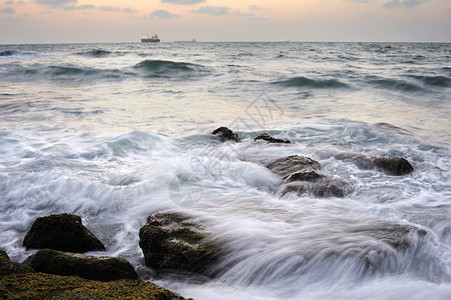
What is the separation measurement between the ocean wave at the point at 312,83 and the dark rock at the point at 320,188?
39.9 feet

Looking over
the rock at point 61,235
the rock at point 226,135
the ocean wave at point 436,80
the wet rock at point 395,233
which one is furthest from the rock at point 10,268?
the ocean wave at point 436,80

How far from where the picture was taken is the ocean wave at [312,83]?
53.8ft

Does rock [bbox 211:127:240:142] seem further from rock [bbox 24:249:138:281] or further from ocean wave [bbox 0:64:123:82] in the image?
ocean wave [bbox 0:64:123:82]

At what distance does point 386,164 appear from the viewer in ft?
18.5

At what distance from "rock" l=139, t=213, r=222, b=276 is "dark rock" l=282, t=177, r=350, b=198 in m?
1.67

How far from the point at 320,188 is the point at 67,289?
3272mm

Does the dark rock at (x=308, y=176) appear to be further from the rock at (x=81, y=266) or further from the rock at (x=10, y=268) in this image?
the rock at (x=10, y=268)

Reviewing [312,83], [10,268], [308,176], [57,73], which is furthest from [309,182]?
[57,73]

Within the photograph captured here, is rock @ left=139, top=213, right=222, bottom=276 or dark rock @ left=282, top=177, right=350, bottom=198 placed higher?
dark rock @ left=282, top=177, right=350, bottom=198

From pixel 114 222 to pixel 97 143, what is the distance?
3.58 m

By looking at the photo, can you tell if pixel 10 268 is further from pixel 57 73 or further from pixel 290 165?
pixel 57 73

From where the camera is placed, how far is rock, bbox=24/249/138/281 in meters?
2.61

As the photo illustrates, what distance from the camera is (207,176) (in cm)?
562

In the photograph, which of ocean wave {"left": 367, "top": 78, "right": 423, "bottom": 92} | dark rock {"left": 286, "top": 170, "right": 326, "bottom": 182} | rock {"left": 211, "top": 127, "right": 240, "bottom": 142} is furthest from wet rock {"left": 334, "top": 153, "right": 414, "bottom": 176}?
ocean wave {"left": 367, "top": 78, "right": 423, "bottom": 92}
